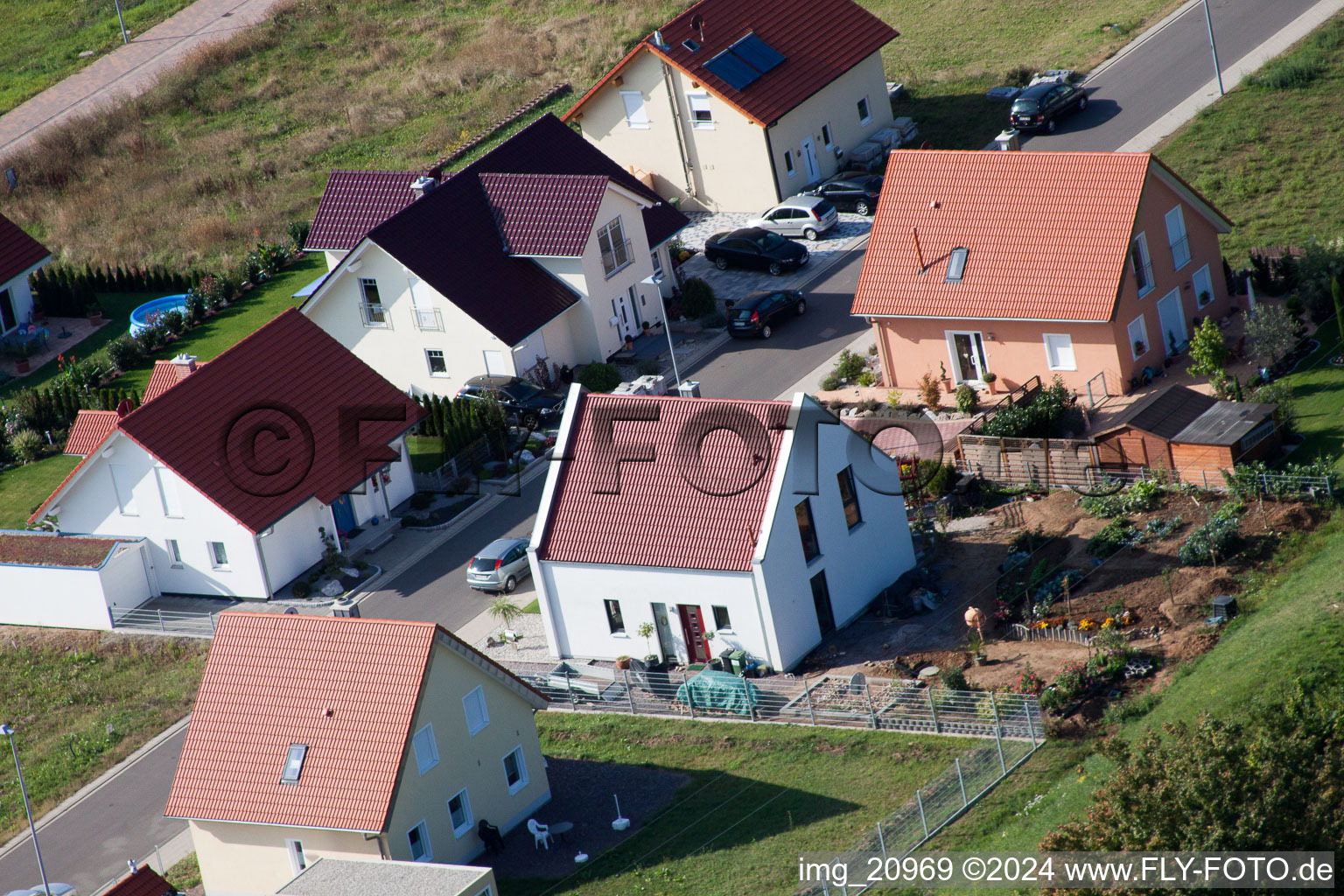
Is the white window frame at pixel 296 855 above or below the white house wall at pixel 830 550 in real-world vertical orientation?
below

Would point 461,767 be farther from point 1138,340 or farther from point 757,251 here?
A: point 757,251

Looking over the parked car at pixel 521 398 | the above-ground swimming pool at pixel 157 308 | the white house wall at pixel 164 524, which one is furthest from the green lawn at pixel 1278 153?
the above-ground swimming pool at pixel 157 308

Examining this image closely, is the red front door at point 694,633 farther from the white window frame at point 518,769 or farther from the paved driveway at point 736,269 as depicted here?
the paved driveway at point 736,269

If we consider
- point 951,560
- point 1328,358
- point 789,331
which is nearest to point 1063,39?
point 789,331

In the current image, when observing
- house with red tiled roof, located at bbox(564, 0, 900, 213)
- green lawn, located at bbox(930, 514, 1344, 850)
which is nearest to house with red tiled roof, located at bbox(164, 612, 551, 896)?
green lawn, located at bbox(930, 514, 1344, 850)

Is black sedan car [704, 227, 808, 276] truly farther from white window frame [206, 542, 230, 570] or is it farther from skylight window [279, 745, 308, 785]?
skylight window [279, 745, 308, 785]

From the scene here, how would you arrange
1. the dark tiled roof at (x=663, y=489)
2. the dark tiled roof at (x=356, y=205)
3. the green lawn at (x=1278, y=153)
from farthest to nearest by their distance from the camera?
the dark tiled roof at (x=356, y=205), the green lawn at (x=1278, y=153), the dark tiled roof at (x=663, y=489)
